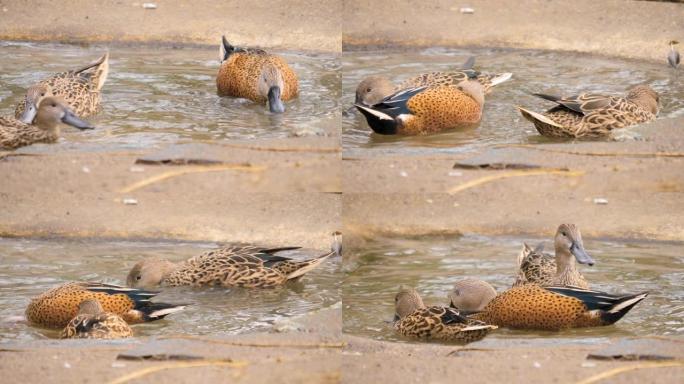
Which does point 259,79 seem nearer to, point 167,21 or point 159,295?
point 159,295

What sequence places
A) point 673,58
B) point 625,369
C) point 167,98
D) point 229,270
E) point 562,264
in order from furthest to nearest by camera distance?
point 673,58
point 167,98
point 229,270
point 562,264
point 625,369

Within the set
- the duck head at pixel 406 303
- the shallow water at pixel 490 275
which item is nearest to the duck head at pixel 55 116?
the shallow water at pixel 490 275

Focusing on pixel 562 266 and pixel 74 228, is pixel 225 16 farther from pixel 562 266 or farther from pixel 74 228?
pixel 562 266

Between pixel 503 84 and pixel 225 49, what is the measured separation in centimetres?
199

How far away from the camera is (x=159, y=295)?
8797 millimetres

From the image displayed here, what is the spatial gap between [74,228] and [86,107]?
0.81 meters

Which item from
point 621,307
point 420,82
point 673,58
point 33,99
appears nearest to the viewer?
point 621,307

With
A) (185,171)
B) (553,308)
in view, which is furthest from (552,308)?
(185,171)

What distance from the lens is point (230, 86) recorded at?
995 centimetres

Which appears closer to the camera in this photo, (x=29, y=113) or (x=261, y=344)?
(x=261, y=344)

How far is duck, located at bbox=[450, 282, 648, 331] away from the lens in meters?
7.87

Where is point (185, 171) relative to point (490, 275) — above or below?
above

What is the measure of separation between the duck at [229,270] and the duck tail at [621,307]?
71.0 inches

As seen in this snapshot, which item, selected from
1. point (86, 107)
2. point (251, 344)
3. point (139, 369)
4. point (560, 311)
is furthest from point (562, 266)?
point (86, 107)
